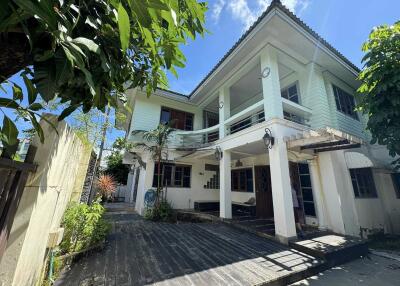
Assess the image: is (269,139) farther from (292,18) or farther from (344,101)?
(344,101)

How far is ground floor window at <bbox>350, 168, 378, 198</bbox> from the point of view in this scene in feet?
28.5

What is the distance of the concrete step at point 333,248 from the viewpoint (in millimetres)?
5137

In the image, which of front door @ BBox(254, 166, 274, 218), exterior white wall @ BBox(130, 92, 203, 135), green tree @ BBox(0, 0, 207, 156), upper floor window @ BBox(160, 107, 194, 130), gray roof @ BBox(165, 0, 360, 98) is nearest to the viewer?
green tree @ BBox(0, 0, 207, 156)

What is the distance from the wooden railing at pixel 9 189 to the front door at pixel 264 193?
9930 millimetres

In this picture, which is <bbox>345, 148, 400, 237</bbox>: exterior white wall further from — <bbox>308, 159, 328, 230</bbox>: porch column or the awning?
the awning

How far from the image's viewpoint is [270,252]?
17.5 ft

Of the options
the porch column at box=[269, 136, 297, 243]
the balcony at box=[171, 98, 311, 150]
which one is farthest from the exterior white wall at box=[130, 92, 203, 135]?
the porch column at box=[269, 136, 297, 243]

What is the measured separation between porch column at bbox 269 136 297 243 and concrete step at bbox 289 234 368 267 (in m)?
0.40

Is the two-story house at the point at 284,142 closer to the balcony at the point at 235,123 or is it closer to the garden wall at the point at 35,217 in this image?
the balcony at the point at 235,123

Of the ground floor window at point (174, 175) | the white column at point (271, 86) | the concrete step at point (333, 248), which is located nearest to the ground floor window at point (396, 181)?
the concrete step at point (333, 248)

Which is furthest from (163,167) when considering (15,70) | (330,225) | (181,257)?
(15,70)

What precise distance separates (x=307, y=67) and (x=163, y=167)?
9828 millimetres

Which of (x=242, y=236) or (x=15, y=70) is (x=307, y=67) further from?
(x=15, y=70)

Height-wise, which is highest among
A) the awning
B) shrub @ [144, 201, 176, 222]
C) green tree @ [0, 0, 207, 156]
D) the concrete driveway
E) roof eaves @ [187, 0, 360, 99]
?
roof eaves @ [187, 0, 360, 99]
